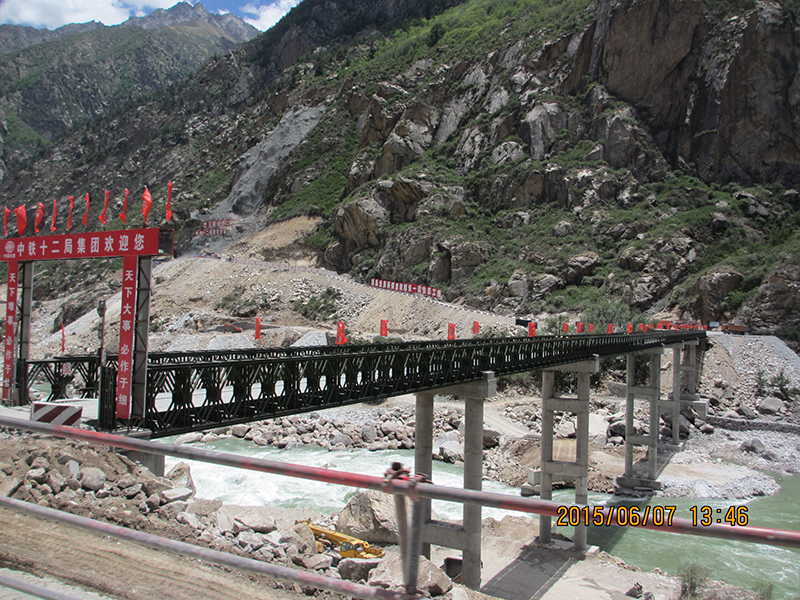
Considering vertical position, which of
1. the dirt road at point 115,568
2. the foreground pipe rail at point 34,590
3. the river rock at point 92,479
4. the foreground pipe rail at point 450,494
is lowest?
the river rock at point 92,479

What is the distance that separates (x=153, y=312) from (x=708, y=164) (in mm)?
68196

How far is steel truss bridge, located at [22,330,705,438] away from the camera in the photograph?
9.37 m

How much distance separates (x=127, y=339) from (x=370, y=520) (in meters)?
8.73

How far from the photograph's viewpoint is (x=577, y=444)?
21.1 metres

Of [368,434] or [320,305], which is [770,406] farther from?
[320,305]

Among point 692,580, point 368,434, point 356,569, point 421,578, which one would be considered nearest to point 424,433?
point 356,569

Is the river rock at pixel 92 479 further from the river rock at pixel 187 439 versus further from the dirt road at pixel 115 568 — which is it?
the river rock at pixel 187 439

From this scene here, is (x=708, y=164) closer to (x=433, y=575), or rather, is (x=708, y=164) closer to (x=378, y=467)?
(x=378, y=467)

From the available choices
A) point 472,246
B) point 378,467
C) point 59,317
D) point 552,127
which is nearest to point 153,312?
point 59,317

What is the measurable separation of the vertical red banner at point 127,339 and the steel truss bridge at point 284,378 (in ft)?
0.54

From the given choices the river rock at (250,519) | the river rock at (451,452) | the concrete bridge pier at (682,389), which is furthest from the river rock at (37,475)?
the concrete bridge pier at (682,389)

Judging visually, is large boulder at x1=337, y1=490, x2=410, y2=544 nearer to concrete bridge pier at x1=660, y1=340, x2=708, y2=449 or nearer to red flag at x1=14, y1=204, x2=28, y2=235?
red flag at x1=14, y1=204, x2=28, y2=235

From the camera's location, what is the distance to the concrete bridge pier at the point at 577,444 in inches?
800

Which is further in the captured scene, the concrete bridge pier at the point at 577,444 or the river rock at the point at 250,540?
the concrete bridge pier at the point at 577,444
